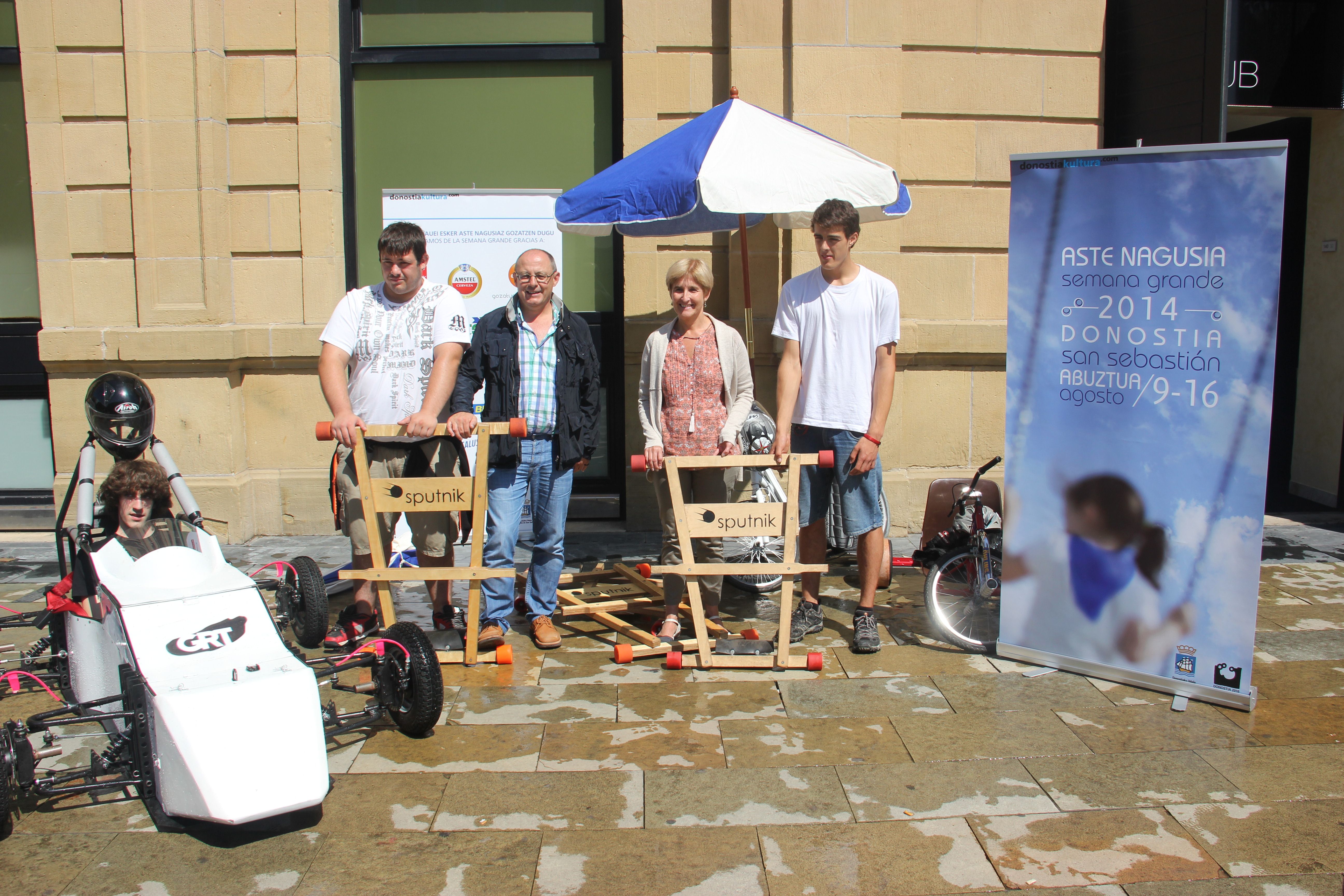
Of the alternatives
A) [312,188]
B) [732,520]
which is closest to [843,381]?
[732,520]

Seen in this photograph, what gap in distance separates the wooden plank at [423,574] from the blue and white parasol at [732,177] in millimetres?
1914

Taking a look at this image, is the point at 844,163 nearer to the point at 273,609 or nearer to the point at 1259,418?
the point at 1259,418

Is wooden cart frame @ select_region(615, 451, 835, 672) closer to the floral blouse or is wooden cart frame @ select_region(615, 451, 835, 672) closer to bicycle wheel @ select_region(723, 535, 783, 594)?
the floral blouse

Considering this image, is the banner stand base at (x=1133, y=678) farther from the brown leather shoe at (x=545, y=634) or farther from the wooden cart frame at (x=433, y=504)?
the wooden cart frame at (x=433, y=504)

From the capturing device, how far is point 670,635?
496 cm

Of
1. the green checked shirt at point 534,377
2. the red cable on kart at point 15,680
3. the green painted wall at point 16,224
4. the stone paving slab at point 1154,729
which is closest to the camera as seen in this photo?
the red cable on kart at point 15,680

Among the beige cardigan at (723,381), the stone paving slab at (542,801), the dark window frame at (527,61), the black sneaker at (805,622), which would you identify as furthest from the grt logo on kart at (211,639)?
the dark window frame at (527,61)

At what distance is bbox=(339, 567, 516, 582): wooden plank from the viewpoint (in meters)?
4.57

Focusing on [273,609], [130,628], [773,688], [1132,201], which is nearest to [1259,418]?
[1132,201]

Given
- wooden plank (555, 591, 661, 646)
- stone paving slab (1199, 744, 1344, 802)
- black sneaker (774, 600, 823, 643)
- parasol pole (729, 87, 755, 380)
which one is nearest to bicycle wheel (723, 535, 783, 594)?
black sneaker (774, 600, 823, 643)

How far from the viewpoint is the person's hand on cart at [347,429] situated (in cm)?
461

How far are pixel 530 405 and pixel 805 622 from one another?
170cm

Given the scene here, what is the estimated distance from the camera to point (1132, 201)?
4.17 m

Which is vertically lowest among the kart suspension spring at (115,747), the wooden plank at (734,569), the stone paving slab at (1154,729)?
the stone paving slab at (1154,729)
